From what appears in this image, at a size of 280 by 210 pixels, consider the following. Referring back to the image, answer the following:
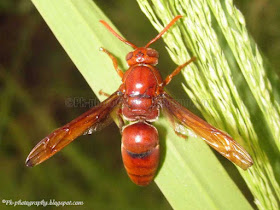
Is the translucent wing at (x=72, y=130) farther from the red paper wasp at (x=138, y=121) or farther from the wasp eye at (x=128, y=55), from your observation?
the wasp eye at (x=128, y=55)

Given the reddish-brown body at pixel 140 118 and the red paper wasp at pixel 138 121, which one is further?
the reddish-brown body at pixel 140 118

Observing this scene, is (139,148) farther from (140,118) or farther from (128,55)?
(128,55)

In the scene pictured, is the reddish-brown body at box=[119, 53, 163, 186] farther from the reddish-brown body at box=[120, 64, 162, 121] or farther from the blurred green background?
the blurred green background

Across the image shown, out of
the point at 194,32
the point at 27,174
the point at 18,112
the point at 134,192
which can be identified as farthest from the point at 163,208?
the point at 194,32

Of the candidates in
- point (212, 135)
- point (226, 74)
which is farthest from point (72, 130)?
point (226, 74)

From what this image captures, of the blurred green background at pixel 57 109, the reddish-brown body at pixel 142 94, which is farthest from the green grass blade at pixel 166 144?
the blurred green background at pixel 57 109

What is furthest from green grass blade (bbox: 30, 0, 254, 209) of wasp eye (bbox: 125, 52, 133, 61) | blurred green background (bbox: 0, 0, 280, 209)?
blurred green background (bbox: 0, 0, 280, 209)
